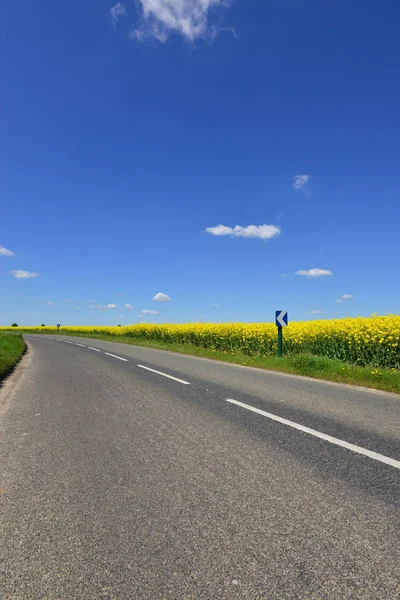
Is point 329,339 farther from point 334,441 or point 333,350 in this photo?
point 334,441

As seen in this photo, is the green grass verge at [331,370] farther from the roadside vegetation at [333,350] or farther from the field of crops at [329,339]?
the field of crops at [329,339]

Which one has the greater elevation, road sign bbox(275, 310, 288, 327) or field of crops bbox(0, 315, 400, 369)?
road sign bbox(275, 310, 288, 327)

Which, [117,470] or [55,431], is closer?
[117,470]

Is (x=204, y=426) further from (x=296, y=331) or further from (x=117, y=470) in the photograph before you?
(x=296, y=331)

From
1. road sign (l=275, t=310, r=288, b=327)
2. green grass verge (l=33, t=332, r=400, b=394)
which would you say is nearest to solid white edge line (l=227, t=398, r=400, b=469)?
green grass verge (l=33, t=332, r=400, b=394)

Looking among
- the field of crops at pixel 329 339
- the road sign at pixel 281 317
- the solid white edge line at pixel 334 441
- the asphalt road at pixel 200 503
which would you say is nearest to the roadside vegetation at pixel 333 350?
the field of crops at pixel 329 339

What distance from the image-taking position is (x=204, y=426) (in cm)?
535

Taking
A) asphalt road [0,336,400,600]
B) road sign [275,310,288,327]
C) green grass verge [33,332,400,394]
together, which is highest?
road sign [275,310,288,327]

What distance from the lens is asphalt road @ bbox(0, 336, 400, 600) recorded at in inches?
87.2

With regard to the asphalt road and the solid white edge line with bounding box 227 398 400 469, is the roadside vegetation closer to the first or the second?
the asphalt road

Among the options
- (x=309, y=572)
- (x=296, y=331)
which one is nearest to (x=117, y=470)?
(x=309, y=572)

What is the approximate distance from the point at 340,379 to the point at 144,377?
5.25 m

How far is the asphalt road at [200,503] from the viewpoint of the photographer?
221 cm

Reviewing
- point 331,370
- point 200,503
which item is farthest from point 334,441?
point 331,370
